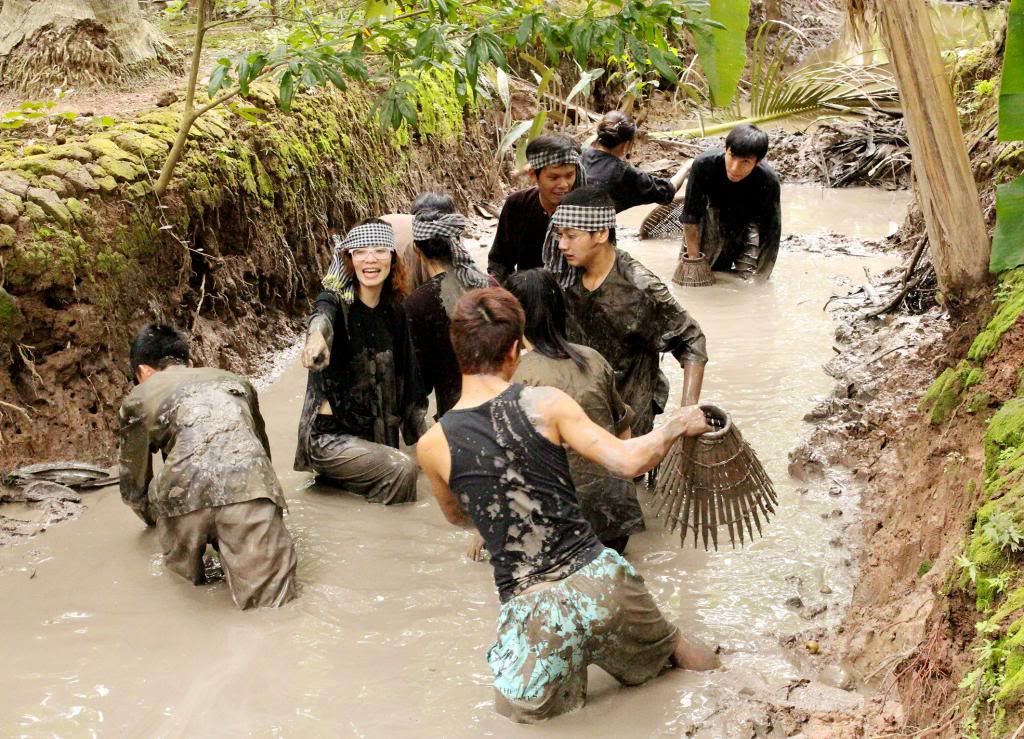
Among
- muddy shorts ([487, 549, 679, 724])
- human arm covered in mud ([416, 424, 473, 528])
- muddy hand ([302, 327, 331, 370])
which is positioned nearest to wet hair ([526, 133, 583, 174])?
muddy hand ([302, 327, 331, 370])

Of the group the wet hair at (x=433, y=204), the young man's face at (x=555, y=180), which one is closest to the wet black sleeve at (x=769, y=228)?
the young man's face at (x=555, y=180)

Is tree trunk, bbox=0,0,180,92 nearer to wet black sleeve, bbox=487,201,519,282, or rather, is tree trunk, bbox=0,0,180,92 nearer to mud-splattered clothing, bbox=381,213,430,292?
mud-splattered clothing, bbox=381,213,430,292

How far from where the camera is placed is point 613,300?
4820 millimetres

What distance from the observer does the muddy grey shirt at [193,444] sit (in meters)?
4.51

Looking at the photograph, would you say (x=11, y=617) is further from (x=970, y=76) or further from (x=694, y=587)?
(x=970, y=76)

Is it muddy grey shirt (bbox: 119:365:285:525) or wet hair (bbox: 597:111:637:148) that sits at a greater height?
wet hair (bbox: 597:111:637:148)

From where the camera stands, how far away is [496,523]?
344 centimetres

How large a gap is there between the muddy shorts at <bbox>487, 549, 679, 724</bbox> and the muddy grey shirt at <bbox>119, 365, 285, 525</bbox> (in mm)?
1575

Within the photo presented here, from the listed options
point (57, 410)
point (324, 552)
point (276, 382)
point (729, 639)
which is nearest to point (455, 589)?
point (324, 552)

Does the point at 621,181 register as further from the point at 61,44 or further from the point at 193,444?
the point at 61,44

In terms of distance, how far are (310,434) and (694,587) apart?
88.6 inches

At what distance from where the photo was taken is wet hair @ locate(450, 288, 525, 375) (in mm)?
3422

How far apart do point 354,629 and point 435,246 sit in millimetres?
2152

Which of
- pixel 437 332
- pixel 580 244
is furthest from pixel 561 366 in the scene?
pixel 437 332
